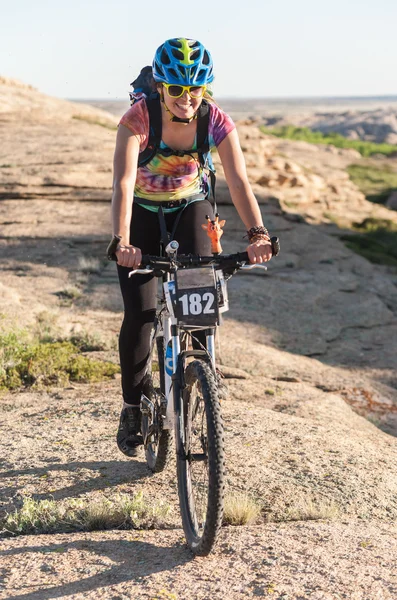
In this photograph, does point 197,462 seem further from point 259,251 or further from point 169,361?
point 259,251

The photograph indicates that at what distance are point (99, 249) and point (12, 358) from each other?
7.52 m

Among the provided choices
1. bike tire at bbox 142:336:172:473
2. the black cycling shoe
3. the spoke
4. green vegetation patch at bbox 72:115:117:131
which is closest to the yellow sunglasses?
bike tire at bbox 142:336:172:473

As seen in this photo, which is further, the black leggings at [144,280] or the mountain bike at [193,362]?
the black leggings at [144,280]

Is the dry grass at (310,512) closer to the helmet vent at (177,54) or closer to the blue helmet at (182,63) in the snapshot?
the blue helmet at (182,63)

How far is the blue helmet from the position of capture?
4.24 metres

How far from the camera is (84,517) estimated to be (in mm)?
4180

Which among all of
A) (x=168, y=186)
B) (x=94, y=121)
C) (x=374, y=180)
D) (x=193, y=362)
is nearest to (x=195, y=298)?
(x=193, y=362)

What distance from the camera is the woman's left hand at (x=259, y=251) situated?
4051 millimetres

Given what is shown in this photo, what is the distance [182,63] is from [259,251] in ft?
3.58

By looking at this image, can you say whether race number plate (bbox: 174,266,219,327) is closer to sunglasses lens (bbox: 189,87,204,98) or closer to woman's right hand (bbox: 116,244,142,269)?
woman's right hand (bbox: 116,244,142,269)

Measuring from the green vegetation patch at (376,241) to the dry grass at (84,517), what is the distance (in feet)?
50.4

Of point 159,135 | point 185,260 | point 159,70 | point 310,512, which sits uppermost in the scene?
point 159,70

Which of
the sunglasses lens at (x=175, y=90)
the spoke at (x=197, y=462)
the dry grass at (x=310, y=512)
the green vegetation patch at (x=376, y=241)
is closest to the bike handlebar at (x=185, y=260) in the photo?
the spoke at (x=197, y=462)

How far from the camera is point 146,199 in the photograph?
185 inches
